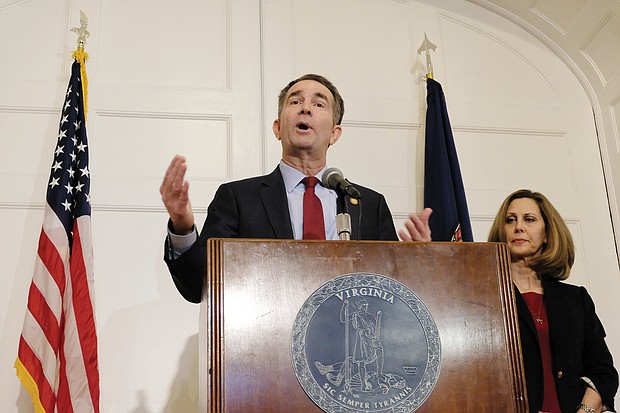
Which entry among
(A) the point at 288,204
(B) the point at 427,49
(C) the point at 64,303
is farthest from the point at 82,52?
(A) the point at 288,204

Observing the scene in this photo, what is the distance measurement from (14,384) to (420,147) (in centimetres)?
236

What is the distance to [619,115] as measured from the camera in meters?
4.59

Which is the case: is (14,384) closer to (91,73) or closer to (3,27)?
(91,73)

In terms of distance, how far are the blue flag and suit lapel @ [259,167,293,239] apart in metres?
1.50

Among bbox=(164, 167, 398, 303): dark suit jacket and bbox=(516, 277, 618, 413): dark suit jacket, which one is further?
bbox=(516, 277, 618, 413): dark suit jacket

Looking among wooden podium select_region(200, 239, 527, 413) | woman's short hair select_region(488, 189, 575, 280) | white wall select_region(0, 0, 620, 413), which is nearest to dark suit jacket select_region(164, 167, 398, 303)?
wooden podium select_region(200, 239, 527, 413)

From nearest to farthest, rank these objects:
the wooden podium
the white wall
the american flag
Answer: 1. the wooden podium
2. the american flag
3. the white wall

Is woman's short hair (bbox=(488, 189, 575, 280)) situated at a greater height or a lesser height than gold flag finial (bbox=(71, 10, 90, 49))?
lesser

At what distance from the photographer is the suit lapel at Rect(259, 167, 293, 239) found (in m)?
2.43

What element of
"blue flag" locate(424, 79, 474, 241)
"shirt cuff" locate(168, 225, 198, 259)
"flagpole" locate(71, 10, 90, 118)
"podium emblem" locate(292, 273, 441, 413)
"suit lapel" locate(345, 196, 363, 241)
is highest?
"flagpole" locate(71, 10, 90, 118)

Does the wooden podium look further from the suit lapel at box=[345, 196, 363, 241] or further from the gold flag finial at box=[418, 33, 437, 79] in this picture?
the gold flag finial at box=[418, 33, 437, 79]

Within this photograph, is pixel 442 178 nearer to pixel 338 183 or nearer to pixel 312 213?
pixel 312 213

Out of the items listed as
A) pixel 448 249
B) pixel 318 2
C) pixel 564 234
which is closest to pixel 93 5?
pixel 318 2

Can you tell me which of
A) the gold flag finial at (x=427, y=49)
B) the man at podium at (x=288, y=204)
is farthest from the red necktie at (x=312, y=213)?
the gold flag finial at (x=427, y=49)
